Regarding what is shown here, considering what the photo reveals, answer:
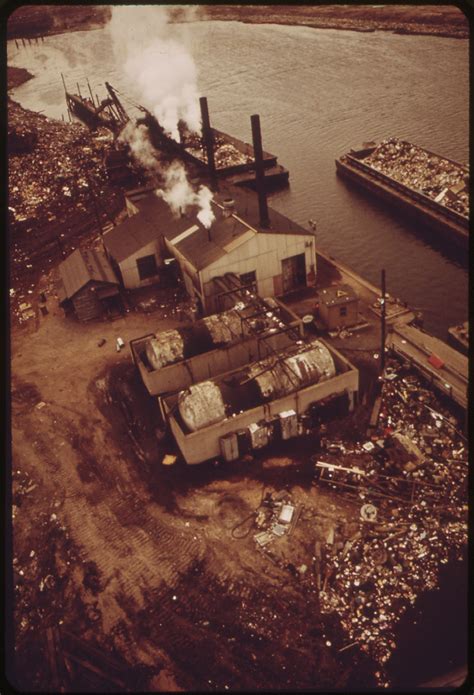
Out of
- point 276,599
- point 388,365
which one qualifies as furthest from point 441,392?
point 276,599

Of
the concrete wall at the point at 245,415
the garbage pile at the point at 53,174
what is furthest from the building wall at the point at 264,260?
the garbage pile at the point at 53,174

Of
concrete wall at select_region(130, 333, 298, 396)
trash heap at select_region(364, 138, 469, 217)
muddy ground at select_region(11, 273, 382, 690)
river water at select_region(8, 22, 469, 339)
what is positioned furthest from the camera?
trash heap at select_region(364, 138, 469, 217)

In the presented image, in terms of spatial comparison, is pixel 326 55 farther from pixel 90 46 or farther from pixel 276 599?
pixel 276 599

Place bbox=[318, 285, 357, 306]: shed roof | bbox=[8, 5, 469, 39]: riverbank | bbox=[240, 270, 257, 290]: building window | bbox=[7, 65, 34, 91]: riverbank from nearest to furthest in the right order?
1. bbox=[318, 285, 357, 306]: shed roof
2. bbox=[240, 270, 257, 290]: building window
3. bbox=[8, 5, 469, 39]: riverbank
4. bbox=[7, 65, 34, 91]: riverbank

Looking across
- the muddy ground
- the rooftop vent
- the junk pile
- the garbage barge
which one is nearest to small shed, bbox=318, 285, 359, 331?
the rooftop vent

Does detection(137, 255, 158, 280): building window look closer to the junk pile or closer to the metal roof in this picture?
the metal roof

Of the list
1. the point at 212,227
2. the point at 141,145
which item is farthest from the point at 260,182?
the point at 141,145

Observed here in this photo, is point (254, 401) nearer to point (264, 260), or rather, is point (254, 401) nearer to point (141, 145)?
point (264, 260)
